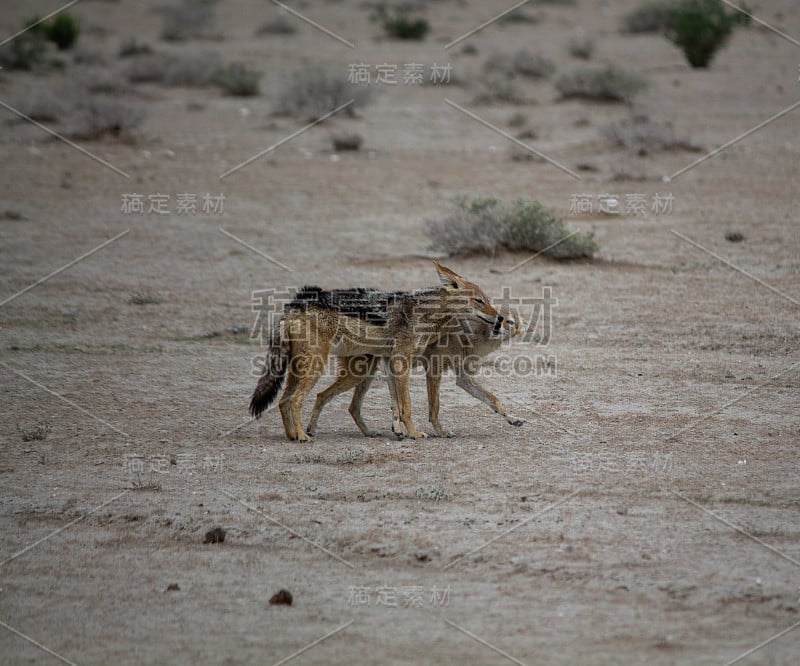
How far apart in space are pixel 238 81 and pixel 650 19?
15.9 metres

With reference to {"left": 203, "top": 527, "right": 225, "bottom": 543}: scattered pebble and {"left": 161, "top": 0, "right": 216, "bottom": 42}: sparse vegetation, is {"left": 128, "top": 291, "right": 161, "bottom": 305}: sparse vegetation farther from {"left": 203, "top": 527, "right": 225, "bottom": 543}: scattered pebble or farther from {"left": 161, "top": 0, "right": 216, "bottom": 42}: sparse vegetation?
{"left": 161, "top": 0, "right": 216, "bottom": 42}: sparse vegetation

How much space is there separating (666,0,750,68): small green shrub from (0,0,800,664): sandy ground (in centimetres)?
707

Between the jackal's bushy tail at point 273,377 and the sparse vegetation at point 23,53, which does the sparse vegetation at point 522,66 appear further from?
the jackal's bushy tail at point 273,377

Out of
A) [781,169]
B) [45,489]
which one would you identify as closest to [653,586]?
[45,489]

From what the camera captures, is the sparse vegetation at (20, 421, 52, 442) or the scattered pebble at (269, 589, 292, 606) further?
the sparse vegetation at (20, 421, 52, 442)

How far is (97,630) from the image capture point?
18.9 ft

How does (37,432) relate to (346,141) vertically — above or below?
below

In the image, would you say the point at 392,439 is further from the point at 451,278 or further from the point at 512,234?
the point at 512,234

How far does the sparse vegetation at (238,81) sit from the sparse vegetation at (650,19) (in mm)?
14729

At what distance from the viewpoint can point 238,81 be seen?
25.7 metres

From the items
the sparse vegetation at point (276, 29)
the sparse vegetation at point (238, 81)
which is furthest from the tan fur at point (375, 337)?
the sparse vegetation at point (276, 29)

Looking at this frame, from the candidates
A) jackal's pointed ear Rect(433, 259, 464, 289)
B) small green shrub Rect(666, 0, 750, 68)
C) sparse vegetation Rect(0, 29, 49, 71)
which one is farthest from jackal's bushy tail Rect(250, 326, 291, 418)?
sparse vegetation Rect(0, 29, 49, 71)

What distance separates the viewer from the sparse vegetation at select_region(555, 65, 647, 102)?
24.4m

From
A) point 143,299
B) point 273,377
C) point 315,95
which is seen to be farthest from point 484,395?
point 315,95
